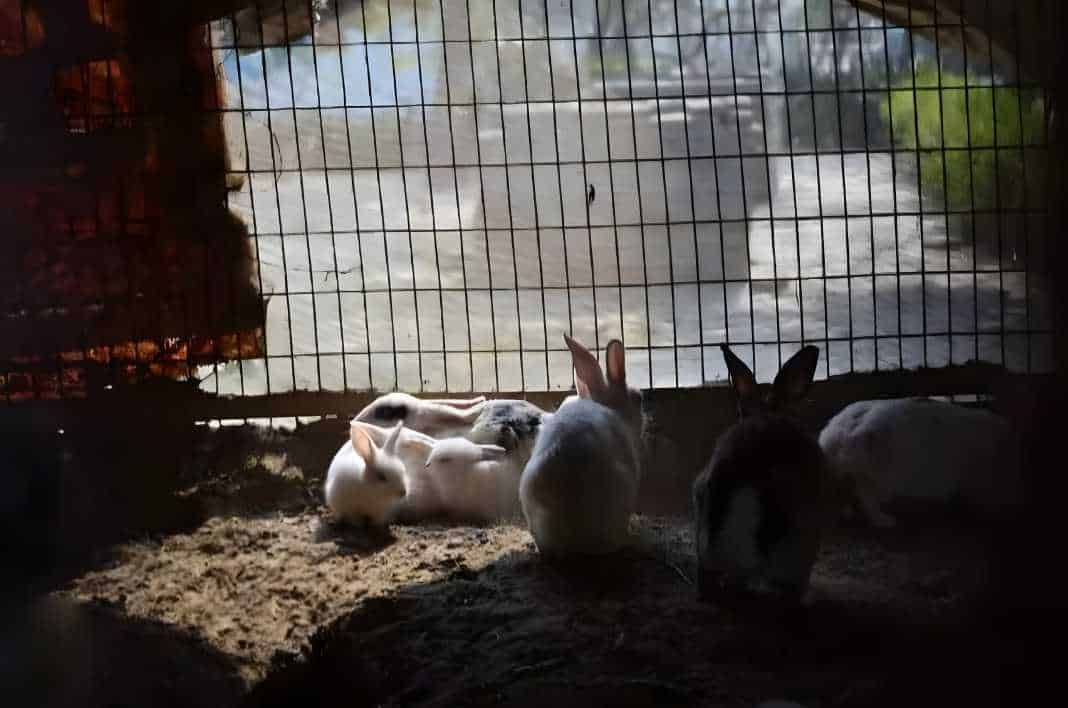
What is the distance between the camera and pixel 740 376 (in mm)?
4129

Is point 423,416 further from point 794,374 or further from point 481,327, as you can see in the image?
point 794,374

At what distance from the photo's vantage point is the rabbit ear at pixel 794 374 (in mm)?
4066

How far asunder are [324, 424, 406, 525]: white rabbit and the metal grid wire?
3.11 ft

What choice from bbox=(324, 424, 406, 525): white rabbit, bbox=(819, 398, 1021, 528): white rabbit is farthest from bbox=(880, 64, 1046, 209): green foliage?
bbox=(324, 424, 406, 525): white rabbit

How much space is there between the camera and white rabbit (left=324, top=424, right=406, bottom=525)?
16.4 ft

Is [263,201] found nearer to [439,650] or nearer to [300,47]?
[300,47]

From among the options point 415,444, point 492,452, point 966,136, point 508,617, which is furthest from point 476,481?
point 966,136

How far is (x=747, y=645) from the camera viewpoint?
3.33 m

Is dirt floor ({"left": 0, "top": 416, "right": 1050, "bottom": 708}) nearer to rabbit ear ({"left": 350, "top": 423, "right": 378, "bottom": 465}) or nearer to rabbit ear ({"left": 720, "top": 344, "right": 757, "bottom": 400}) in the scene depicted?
rabbit ear ({"left": 350, "top": 423, "right": 378, "bottom": 465})

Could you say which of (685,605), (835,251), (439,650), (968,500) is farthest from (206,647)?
(835,251)

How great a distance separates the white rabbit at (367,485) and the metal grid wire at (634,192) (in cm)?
95

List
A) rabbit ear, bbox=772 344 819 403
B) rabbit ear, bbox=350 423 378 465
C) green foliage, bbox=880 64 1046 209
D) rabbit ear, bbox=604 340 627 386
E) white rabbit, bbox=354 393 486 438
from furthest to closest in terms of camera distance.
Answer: white rabbit, bbox=354 393 486 438, green foliage, bbox=880 64 1046 209, rabbit ear, bbox=350 423 378 465, rabbit ear, bbox=604 340 627 386, rabbit ear, bbox=772 344 819 403

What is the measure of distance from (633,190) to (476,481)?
3888mm

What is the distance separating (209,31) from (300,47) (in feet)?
1.64
